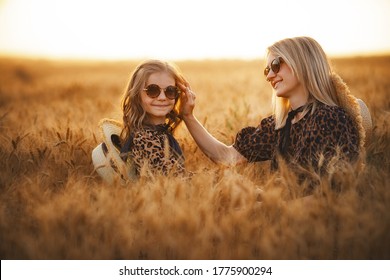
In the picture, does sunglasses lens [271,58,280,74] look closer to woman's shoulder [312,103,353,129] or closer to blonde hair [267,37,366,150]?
blonde hair [267,37,366,150]

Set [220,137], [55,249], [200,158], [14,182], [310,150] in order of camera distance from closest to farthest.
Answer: [55,249], [310,150], [14,182], [200,158], [220,137]

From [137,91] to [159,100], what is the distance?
18 cm

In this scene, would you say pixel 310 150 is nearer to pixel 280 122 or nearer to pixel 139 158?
pixel 280 122

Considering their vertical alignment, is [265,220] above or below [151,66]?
below

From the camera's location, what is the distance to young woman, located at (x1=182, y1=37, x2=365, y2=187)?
2.74m

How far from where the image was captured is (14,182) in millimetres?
2965

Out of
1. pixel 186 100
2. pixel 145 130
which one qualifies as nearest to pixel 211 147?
pixel 186 100

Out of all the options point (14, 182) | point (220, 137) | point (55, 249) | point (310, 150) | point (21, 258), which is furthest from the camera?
point (220, 137)

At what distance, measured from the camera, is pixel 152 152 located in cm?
283

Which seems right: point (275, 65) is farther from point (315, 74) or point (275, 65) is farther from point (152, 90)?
point (152, 90)

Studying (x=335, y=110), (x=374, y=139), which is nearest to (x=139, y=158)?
(x=335, y=110)

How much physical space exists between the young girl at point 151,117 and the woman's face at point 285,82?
57 centimetres

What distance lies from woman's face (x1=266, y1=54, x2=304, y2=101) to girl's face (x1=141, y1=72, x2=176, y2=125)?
610mm
